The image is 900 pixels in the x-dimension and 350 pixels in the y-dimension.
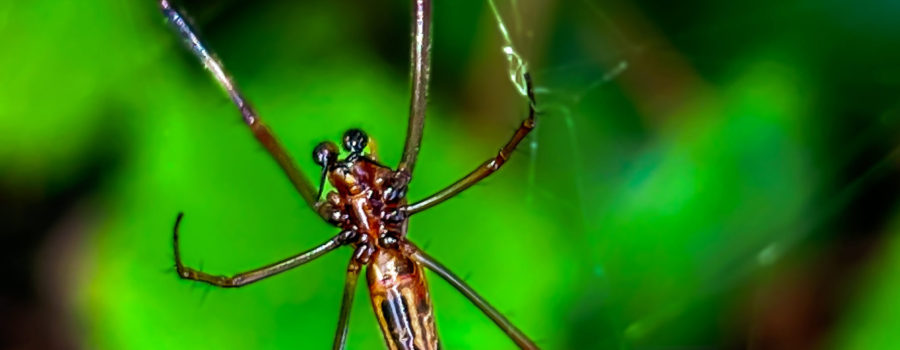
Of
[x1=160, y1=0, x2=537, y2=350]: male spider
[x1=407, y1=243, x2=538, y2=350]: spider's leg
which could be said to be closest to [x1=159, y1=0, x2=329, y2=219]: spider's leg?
[x1=160, y1=0, x2=537, y2=350]: male spider

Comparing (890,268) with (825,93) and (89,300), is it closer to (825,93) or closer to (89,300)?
(825,93)

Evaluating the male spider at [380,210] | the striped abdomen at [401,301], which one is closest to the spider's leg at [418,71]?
the male spider at [380,210]

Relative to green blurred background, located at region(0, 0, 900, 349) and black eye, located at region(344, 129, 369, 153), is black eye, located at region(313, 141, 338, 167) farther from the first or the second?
green blurred background, located at region(0, 0, 900, 349)

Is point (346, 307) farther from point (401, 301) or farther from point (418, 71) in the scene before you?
point (418, 71)

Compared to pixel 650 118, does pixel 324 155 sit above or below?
above

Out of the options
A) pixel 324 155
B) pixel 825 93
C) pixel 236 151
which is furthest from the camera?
pixel 825 93

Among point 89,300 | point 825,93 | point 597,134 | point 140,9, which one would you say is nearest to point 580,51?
point 597,134

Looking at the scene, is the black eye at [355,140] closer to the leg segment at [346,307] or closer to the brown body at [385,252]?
the brown body at [385,252]
